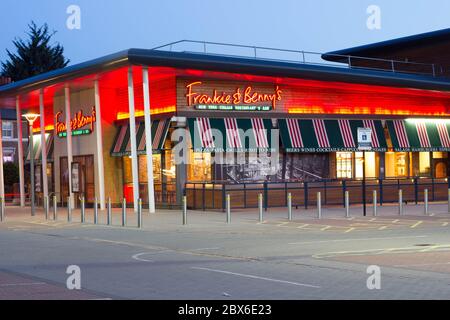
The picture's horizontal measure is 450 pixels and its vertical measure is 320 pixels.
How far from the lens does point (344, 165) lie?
40219mm

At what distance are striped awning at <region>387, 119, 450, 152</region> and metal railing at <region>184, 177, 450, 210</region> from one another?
174 inches

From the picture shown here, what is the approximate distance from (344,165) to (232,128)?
23.5ft

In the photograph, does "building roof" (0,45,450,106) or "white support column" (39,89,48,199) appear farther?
"white support column" (39,89,48,199)

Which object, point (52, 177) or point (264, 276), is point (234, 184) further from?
point (264, 276)

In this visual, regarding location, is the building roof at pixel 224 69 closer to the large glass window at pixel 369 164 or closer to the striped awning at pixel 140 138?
the striped awning at pixel 140 138

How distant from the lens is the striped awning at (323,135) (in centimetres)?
3756

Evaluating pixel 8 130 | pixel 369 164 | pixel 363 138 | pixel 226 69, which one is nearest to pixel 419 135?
pixel 369 164

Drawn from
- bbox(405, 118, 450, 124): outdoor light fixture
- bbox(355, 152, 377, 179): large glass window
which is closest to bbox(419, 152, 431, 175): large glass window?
bbox(405, 118, 450, 124): outdoor light fixture

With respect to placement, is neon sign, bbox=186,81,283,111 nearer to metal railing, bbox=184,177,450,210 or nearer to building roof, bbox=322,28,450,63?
metal railing, bbox=184,177,450,210

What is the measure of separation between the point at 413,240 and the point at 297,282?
25.5ft

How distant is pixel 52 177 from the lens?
4394 centimetres

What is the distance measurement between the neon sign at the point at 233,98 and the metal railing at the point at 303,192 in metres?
3.67

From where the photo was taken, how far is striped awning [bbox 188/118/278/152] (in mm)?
34875
